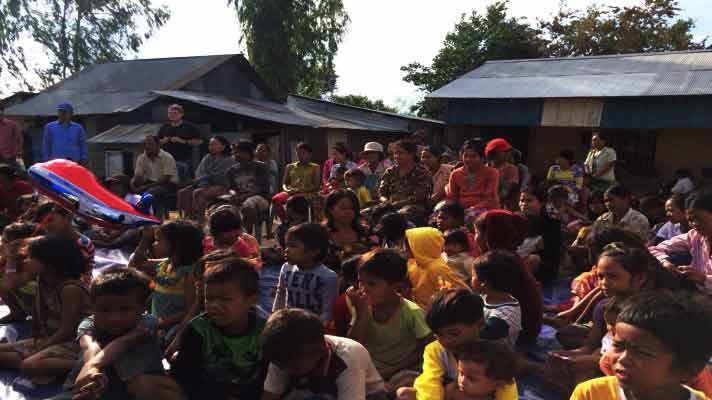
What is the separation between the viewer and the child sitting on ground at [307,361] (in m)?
1.98

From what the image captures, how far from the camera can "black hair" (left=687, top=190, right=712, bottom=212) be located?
342 centimetres

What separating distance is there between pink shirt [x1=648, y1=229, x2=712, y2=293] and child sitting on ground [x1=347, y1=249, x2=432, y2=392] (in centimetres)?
201

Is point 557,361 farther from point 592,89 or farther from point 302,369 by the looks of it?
point 592,89

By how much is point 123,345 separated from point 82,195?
336 centimetres

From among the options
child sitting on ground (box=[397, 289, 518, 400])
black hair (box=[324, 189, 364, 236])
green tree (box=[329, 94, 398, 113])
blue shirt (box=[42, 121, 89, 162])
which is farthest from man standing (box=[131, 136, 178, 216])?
green tree (box=[329, 94, 398, 113])

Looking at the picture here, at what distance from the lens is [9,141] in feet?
25.7

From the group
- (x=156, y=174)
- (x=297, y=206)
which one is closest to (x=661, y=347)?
(x=297, y=206)

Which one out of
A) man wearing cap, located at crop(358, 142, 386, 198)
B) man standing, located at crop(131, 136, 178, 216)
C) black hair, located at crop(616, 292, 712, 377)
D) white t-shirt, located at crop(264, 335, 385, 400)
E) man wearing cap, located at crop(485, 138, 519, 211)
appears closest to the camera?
black hair, located at crop(616, 292, 712, 377)

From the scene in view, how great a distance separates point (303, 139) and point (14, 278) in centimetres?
1047

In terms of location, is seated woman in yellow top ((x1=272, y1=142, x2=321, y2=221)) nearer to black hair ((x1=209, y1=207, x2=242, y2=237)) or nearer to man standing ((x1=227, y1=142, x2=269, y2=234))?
man standing ((x1=227, y1=142, x2=269, y2=234))

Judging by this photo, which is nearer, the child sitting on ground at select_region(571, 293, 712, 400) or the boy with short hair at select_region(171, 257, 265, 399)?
the child sitting on ground at select_region(571, 293, 712, 400)

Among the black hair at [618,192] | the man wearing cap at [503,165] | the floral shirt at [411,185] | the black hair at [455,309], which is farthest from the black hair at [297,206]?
the black hair at [618,192]

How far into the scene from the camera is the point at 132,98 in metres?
13.7

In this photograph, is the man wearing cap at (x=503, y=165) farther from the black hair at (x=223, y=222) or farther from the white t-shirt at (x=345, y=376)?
the white t-shirt at (x=345, y=376)
